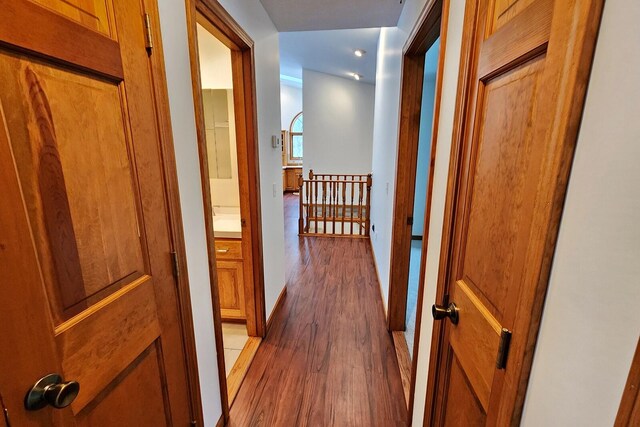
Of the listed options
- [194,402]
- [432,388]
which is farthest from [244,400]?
[432,388]

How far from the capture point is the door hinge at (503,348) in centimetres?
63

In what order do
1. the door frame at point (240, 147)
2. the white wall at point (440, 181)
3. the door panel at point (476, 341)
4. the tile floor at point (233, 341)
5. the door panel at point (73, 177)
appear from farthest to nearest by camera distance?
the tile floor at point (233, 341) < the door frame at point (240, 147) < the white wall at point (440, 181) < the door panel at point (476, 341) < the door panel at point (73, 177)

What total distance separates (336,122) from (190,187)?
18.9 feet

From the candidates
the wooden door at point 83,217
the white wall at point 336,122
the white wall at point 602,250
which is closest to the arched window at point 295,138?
the white wall at point 336,122

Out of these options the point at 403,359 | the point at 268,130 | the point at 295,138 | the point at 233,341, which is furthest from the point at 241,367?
the point at 295,138

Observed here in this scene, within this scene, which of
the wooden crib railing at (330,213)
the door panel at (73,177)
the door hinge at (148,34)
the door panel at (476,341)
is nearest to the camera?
the door panel at (73,177)

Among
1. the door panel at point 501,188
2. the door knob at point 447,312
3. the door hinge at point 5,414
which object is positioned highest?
the door panel at point 501,188

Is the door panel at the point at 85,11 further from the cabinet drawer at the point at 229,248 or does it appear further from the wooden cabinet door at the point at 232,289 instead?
the wooden cabinet door at the point at 232,289

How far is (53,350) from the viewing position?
23.9 inches

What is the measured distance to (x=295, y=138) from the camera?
982 cm

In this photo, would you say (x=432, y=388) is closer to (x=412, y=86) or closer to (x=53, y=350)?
(x=53, y=350)

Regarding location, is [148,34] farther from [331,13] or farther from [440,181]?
[331,13]

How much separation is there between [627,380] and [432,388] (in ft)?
2.90

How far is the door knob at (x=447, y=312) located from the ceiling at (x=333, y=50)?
3715mm
